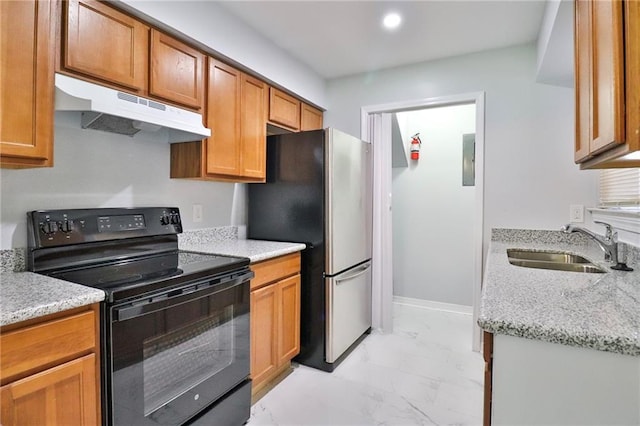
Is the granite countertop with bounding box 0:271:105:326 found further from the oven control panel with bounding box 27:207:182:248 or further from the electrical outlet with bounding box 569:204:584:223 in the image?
the electrical outlet with bounding box 569:204:584:223

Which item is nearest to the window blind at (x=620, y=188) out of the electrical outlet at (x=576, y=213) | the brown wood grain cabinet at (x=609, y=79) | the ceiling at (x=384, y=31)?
the electrical outlet at (x=576, y=213)

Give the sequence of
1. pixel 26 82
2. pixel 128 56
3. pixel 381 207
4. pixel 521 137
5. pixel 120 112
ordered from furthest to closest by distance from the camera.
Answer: pixel 381 207
pixel 521 137
pixel 128 56
pixel 120 112
pixel 26 82

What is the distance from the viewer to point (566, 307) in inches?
38.8

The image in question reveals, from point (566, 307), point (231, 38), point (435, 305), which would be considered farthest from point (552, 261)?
point (231, 38)

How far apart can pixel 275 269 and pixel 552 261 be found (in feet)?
5.81

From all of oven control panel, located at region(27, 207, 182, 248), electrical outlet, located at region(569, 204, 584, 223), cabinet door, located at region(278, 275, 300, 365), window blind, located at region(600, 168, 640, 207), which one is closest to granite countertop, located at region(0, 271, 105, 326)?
oven control panel, located at region(27, 207, 182, 248)

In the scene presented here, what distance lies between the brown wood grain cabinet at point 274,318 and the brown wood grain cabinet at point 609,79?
1620mm

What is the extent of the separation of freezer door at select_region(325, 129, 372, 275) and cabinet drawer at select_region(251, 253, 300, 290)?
0.23m

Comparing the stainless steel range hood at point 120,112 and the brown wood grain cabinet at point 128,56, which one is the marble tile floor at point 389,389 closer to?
the stainless steel range hood at point 120,112

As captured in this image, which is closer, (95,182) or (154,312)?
(154,312)

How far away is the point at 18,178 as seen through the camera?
1.45m

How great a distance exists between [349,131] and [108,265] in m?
2.25

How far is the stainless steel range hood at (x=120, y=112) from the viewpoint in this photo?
132 centimetres

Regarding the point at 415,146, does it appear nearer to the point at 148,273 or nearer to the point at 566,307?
the point at 566,307
